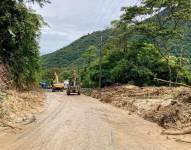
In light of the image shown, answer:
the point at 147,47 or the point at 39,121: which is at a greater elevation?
the point at 147,47

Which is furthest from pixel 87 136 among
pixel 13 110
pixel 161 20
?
pixel 161 20

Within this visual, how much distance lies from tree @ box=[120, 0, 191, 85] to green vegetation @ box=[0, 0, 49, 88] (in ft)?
48.1

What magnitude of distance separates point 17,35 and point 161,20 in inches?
855

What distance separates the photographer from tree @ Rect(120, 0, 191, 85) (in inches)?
1853

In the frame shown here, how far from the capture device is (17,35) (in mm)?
33250

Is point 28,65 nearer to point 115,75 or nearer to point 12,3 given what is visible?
point 12,3

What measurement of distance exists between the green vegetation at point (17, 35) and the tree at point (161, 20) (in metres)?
14.7

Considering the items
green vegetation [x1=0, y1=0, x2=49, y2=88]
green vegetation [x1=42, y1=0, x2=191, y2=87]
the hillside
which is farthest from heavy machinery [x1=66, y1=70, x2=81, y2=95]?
the hillside

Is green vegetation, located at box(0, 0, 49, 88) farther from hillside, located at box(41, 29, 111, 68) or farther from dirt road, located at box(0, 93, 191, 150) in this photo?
hillside, located at box(41, 29, 111, 68)

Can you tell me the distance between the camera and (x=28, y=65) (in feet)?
135

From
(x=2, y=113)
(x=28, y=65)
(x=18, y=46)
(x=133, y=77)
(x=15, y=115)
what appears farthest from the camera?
(x=133, y=77)

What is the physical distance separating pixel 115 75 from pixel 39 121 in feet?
118

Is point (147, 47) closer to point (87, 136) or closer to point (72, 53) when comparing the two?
point (87, 136)

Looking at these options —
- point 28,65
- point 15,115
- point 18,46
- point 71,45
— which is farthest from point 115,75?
point 71,45
